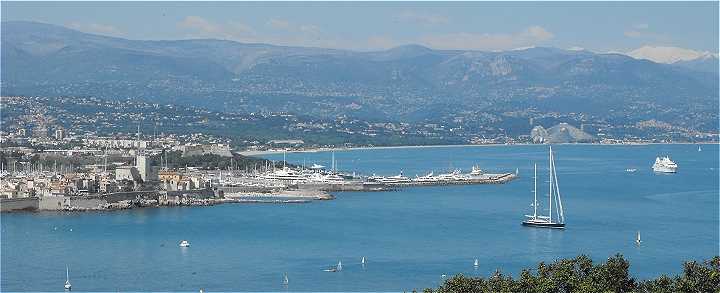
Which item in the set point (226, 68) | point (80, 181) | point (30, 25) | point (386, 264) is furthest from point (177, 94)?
point (386, 264)

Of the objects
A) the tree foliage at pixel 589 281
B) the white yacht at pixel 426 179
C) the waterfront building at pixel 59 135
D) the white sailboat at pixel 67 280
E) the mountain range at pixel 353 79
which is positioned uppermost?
the mountain range at pixel 353 79

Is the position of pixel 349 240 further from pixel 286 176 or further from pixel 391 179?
pixel 391 179

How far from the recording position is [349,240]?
66.8 feet

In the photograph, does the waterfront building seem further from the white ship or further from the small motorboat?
the small motorboat

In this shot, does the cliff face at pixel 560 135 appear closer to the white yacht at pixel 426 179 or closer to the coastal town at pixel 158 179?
the coastal town at pixel 158 179

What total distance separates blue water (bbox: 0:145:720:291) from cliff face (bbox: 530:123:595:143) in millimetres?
46430

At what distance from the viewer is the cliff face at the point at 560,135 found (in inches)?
3094

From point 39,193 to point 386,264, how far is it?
9.42 meters

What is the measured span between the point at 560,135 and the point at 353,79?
52708mm

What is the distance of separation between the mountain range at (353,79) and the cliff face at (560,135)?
28.8 feet

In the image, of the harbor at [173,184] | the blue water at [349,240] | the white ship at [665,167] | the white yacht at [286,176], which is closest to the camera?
the blue water at [349,240]

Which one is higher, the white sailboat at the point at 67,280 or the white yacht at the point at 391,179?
the white yacht at the point at 391,179

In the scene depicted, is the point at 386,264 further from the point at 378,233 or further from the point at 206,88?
the point at 206,88

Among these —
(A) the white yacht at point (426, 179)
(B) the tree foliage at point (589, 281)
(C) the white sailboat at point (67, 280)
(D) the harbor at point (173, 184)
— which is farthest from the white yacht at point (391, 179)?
(B) the tree foliage at point (589, 281)
